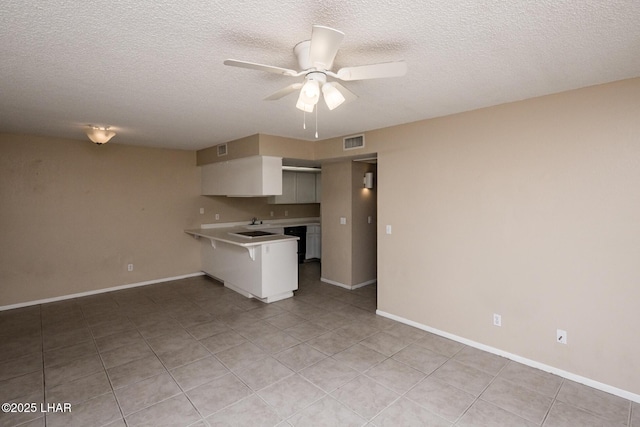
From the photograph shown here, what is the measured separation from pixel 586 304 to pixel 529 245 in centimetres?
59

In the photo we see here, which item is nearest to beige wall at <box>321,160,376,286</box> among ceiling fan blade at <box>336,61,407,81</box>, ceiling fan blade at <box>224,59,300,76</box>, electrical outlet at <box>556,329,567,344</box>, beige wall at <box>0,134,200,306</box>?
beige wall at <box>0,134,200,306</box>

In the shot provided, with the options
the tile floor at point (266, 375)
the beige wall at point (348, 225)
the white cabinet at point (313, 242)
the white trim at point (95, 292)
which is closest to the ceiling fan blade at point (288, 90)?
the tile floor at point (266, 375)

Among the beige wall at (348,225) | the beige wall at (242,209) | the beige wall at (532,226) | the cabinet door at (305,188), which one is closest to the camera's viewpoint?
the beige wall at (532,226)

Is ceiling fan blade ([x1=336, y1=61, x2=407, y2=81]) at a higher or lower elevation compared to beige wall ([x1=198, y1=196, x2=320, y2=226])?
higher

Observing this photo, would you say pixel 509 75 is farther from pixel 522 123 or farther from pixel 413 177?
pixel 413 177

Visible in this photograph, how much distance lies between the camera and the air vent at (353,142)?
4067mm

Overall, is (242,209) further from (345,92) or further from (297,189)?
(345,92)

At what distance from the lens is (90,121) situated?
350cm

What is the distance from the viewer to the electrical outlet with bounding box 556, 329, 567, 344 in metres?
2.58

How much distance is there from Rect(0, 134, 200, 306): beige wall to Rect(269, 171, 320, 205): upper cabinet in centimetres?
170

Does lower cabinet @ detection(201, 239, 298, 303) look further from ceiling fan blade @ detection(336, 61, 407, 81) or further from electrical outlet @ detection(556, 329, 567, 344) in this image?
electrical outlet @ detection(556, 329, 567, 344)

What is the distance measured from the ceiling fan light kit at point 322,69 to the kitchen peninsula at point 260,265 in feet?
9.19

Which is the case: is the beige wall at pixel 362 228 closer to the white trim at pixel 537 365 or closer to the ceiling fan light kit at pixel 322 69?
the white trim at pixel 537 365

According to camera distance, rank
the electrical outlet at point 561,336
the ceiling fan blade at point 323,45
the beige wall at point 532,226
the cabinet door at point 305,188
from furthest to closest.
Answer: the cabinet door at point 305,188
the electrical outlet at point 561,336
the beige wall at point 532,226
the ceiling fan blade at point 323,45
